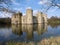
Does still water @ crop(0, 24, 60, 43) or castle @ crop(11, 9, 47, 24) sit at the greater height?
castle @ crop(11, 9, 47, 24)

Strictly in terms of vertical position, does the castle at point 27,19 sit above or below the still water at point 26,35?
above

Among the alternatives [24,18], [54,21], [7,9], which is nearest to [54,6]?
[7,9]

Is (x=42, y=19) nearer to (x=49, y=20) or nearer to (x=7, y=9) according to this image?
(x=49, y=20)

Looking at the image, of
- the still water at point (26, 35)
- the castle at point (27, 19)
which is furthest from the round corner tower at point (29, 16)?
the still water at point (26, 35)

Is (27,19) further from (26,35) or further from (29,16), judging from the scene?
(26,35)

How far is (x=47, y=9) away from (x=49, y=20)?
260ft

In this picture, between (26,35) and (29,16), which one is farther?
(29,16)

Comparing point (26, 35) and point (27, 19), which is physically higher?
point (27, 19)

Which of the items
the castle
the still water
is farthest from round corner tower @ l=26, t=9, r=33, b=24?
the still water

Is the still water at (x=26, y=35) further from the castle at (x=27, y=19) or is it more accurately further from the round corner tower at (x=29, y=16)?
the castle at (x=27, y=19)

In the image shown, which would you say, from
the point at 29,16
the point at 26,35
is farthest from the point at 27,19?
the point at 26,35

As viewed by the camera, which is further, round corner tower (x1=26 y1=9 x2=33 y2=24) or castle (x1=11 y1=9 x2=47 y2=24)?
castle (x1=11 y1=9 x2=47 y2=24)

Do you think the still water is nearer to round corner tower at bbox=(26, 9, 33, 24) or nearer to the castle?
round corner tower at bbox=(26, 9, 33, 24)

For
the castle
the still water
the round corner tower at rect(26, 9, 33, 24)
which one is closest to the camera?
the still water
